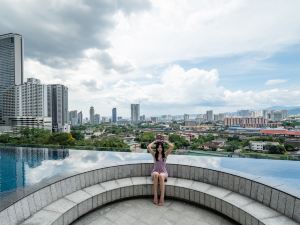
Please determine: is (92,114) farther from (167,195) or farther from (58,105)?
(167,195)

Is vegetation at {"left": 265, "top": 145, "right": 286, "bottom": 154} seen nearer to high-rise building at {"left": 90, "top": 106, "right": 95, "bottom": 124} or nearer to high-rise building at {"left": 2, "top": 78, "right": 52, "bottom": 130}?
high-rise building at {"left": 2, "top": 78, "right": 52, "bottom": 130}

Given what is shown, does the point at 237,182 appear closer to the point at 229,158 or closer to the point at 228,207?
the point at 228,207

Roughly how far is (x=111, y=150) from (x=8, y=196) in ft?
18.9

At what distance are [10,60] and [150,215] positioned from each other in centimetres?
6523

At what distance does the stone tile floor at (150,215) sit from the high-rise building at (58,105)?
58565mm

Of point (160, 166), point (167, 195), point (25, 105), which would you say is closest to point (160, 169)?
point (160, 166)

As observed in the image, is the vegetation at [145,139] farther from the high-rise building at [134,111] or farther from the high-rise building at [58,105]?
the high-rise building at [134,111]

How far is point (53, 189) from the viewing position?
3.56 metres

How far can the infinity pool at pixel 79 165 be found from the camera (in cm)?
499

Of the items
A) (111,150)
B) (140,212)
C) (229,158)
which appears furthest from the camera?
(111,150)

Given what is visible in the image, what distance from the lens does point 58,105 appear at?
2398 inches

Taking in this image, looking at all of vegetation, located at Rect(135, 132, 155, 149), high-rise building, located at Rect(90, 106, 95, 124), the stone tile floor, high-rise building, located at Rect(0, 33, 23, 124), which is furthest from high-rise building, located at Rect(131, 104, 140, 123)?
the stone tile floor

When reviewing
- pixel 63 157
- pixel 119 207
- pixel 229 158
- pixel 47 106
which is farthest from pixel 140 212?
pixel 47 106

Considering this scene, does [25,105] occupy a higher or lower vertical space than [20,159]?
higher
